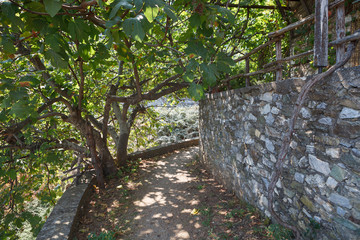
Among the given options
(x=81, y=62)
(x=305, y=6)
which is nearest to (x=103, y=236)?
(x=81, y=62)

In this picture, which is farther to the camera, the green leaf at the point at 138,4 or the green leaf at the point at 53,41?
the green leaf at the point at 53,41

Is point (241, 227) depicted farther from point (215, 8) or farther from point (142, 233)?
point (215, 8)

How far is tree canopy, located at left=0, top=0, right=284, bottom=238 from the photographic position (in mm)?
1653

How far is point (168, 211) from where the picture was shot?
4098mm

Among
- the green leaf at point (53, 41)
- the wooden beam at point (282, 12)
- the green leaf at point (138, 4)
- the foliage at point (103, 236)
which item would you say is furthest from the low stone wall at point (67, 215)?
the wooden beam at point (282, 12)

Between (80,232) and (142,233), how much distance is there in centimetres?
101

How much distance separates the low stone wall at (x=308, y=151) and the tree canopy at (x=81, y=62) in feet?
2.49

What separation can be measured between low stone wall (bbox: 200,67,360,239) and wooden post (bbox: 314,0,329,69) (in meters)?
0.24

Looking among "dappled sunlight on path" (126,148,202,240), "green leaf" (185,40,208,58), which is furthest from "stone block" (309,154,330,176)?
"dappled sunlight on path" (126,148,202,240)

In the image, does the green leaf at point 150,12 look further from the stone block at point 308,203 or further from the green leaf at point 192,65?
the stone block at point 308,203

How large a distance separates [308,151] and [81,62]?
3.11 m

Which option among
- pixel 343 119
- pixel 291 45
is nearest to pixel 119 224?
pixel 343 119

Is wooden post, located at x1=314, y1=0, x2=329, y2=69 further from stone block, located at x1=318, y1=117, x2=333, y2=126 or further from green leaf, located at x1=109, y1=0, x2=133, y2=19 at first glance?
green leaf, located at x1=109, y1=0, x2=133, y2=19

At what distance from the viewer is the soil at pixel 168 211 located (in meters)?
3.27
